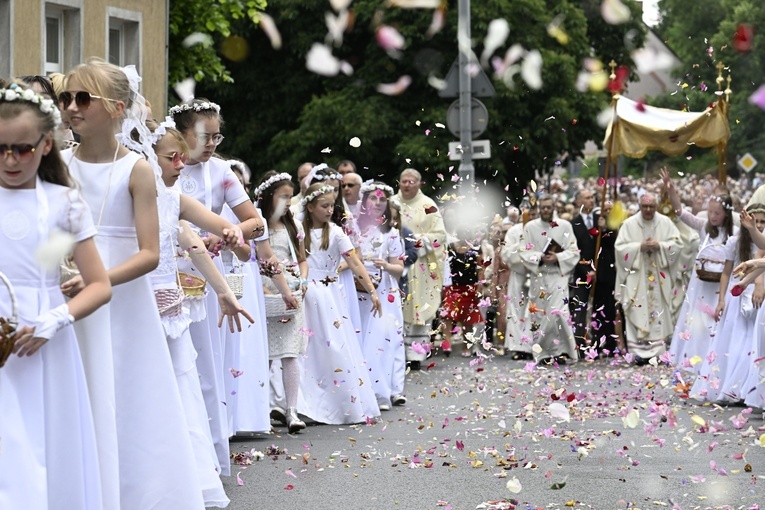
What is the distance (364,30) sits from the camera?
1323 inches

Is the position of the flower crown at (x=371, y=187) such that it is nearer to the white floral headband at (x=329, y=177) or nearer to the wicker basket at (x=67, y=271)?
the white floral headband at (x=329, y=177)

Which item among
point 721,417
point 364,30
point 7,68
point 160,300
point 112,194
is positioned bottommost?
point 721,417

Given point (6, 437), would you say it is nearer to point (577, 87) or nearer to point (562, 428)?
point (562, 428)

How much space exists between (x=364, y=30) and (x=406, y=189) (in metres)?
16.8

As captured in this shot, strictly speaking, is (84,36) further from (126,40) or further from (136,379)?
(136,379)

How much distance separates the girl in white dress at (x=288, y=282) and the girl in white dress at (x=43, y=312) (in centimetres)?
572

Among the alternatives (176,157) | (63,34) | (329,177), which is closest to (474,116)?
(63,34)

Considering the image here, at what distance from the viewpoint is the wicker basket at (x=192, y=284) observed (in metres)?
7.84

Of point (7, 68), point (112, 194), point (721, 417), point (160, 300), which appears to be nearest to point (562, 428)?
point (721, 417)

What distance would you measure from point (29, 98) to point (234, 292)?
4076mm

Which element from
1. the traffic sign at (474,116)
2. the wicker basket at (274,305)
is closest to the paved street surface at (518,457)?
the wicker basket at (274,305)

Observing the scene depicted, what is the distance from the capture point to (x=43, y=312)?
514 centimetres

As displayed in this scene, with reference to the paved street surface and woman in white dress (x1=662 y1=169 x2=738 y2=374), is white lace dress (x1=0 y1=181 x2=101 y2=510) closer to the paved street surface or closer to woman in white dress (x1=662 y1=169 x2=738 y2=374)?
the paved street surface

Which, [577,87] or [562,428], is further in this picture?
[577,87]
